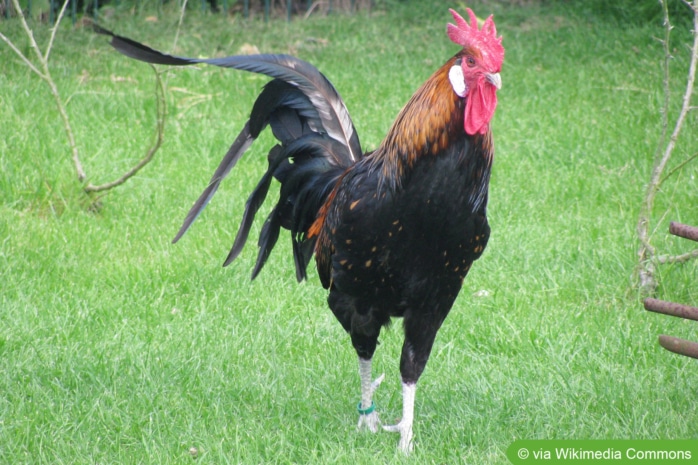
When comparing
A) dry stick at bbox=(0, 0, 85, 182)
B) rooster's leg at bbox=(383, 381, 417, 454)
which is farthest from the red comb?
dry stick at bbox=(0, 0, 85, 182)

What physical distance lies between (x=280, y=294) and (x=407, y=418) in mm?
1783

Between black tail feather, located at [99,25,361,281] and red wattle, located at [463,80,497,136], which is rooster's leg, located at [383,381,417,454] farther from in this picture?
red wattle, located at [463,80,497,136]

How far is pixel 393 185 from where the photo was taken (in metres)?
3.33

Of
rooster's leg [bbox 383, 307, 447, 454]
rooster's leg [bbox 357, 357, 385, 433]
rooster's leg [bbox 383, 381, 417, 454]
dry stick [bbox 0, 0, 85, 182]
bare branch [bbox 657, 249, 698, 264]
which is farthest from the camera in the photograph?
dry stick [bbox 0, 0, 85, 182]

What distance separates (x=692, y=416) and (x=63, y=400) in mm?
2874

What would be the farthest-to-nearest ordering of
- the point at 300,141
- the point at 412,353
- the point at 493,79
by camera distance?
the point at 300,141, the point at 412,353, the point at 493,79

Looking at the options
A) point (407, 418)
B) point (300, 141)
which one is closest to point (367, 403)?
point (407, 418)

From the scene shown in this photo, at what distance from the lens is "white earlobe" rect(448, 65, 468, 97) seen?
10.5 ft

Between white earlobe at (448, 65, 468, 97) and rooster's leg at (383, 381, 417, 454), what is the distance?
4.18ft

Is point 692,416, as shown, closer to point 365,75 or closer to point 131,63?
point 365,75

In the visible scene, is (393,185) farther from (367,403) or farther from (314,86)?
(367,403)

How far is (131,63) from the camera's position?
8977mm

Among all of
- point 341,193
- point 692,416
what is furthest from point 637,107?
point 341,193

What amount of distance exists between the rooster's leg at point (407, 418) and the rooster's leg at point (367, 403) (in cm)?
19
